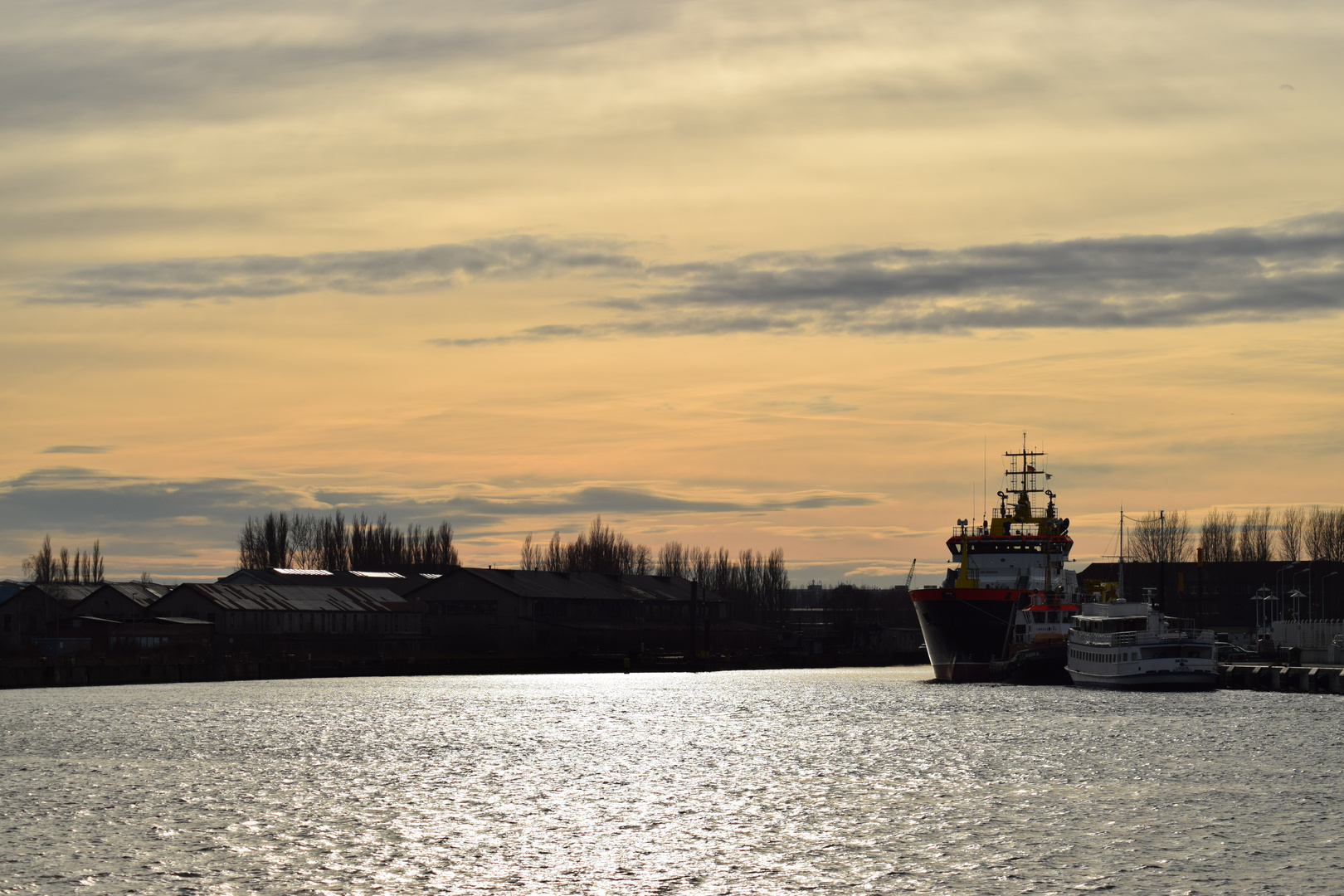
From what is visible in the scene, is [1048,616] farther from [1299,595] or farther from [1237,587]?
[1237,587]

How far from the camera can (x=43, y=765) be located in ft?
181

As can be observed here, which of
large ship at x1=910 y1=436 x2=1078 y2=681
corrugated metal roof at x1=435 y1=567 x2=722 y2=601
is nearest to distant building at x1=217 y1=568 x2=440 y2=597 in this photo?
corrugated metal roof at x1=435 y1=567 x2=722 y2=601

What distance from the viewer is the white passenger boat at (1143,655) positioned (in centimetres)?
9400

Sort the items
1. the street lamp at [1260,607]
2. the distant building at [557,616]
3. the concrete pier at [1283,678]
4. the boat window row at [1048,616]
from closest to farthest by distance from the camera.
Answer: the concrete pier at [1283,678], the boat window row at [1048,616], the street lamp at [1260,607], the distant building at [557,616]

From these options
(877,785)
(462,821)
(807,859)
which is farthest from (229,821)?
(877,785)

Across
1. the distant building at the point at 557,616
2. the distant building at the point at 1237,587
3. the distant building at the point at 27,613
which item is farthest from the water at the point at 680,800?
the distant building at the point at 1237,587

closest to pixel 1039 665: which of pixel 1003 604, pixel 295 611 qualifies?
pixel 1003 604

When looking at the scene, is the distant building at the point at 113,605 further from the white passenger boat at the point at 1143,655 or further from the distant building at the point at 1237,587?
the distant building at the point at 1237,587

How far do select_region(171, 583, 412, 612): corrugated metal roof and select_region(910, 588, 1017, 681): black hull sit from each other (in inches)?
2494

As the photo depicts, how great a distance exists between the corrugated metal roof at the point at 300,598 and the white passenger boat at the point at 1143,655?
7706cm

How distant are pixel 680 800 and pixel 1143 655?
5589 cm

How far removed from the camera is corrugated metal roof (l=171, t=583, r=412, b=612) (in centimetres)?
14175

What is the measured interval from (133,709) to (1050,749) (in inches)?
2032

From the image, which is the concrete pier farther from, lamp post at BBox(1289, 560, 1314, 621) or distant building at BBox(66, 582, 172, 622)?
distant building at BBox(66, 582, 172, 622)
